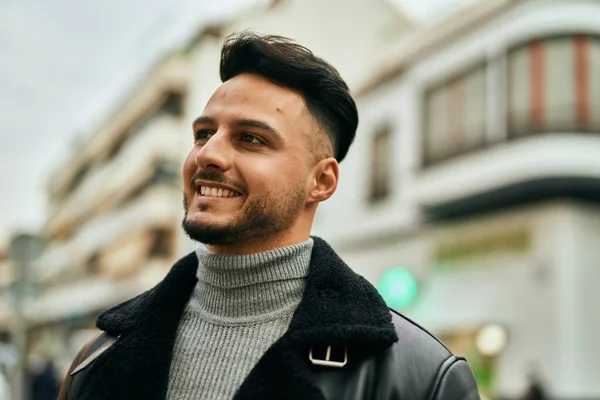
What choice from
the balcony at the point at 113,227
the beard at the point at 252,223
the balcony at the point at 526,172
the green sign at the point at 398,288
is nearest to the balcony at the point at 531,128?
the balcony at the point at 526,172

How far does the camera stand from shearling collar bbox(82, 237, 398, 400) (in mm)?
2053

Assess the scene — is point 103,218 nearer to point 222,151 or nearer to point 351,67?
point 351,67

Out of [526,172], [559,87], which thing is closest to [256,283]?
[526,172]

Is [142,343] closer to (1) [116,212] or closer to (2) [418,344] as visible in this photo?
(2) [418,344]

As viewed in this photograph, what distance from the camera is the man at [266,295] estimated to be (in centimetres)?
207

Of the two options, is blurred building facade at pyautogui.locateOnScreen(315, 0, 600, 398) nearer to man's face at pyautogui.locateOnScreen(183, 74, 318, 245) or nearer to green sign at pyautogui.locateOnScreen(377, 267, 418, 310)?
green sign at pyautogui.locateOnScreen(377, 267, 418, 310)

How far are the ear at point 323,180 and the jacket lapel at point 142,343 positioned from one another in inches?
17.3

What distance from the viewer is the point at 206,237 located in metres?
2.21

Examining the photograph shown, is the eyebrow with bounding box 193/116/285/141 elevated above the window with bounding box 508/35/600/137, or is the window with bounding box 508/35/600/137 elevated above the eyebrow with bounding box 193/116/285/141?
the window with bounding box 508/35/600/137

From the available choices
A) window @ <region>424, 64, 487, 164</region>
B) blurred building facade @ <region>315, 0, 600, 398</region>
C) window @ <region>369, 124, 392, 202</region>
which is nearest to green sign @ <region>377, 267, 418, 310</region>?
blurred building facade @ <region>315, 0, 600, 398</region>

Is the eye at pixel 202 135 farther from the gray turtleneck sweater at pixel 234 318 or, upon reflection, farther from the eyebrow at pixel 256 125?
the gray turtleneck sweater at pixel 234 318

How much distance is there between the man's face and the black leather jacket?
199mm

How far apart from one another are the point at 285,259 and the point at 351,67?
31182 millimetres

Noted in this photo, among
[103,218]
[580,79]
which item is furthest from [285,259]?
[103,218]
